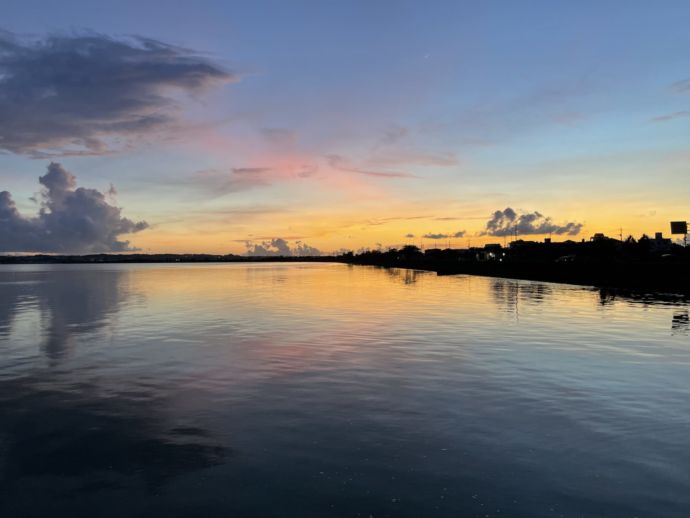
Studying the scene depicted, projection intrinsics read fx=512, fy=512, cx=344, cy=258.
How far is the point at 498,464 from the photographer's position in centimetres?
1182

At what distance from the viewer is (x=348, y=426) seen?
1459 centimetres

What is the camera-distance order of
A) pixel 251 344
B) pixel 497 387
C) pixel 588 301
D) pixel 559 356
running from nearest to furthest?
1. pixel 497 387
2. pixel 559 356
3. pixel 251 344
4. pixel 588 301

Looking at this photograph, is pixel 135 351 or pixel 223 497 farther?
pixel 135 351

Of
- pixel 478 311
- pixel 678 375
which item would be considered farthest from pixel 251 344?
pixel 478 311

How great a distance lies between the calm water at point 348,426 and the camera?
10.3 meters

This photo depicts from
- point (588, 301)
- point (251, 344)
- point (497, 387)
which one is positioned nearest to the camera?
point (497, 387)

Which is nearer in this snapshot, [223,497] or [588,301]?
[223,497]

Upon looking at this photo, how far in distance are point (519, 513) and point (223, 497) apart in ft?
19.0

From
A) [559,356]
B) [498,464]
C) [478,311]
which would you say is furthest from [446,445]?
[478,311]

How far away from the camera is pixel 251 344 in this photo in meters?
29.8

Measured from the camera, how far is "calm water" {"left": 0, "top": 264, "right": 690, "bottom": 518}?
10.3 metres

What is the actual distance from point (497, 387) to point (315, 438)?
8.45 metres

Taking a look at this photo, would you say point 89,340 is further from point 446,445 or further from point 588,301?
point 588,301

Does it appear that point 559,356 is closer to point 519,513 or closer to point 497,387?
point 497,387
